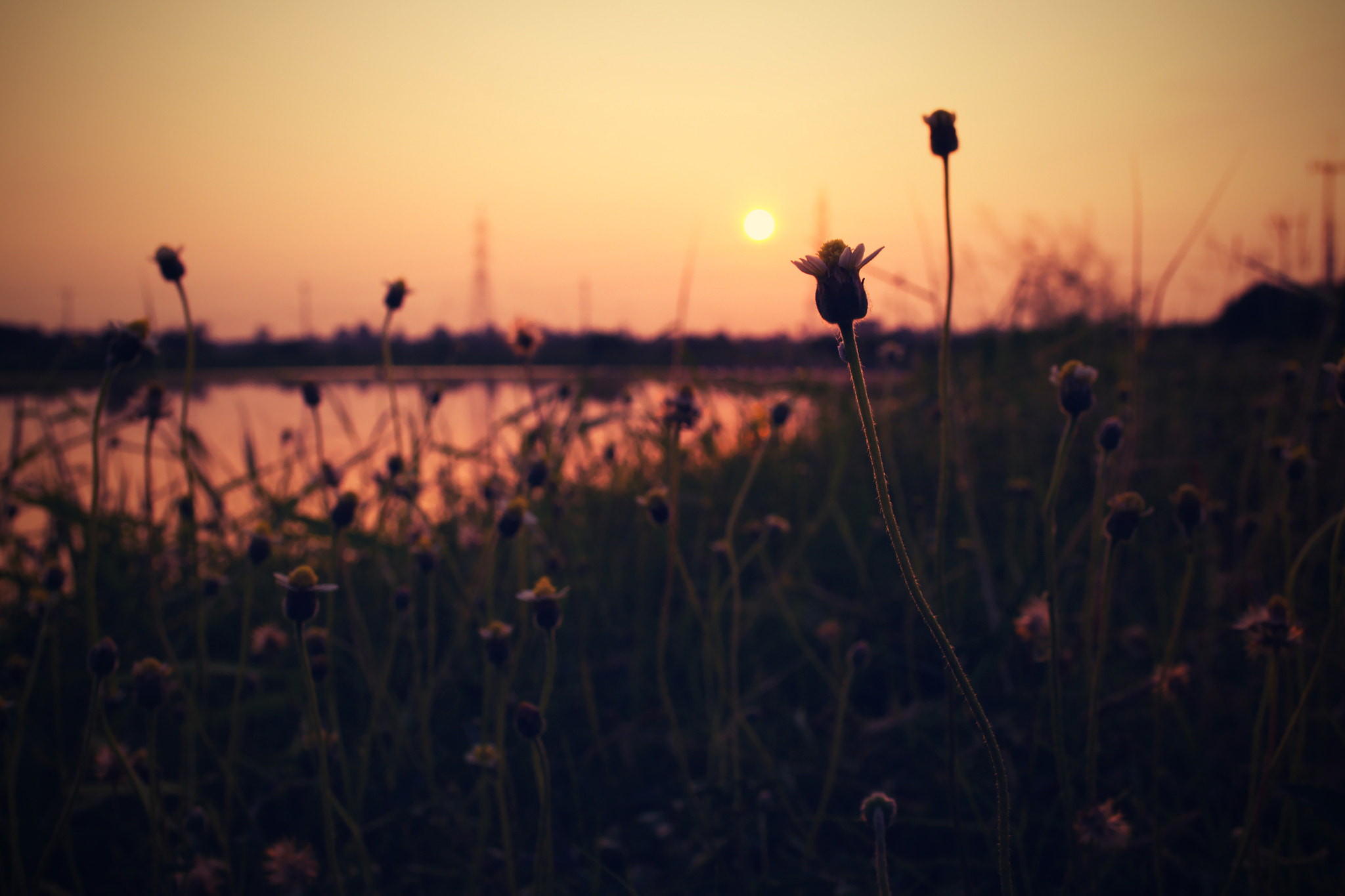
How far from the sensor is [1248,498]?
2.01 m

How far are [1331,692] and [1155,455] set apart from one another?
1.09 meters

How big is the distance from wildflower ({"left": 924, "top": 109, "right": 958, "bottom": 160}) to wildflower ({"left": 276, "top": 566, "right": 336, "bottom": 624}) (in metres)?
0.73

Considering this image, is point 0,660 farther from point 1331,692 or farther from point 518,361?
point 1331,692

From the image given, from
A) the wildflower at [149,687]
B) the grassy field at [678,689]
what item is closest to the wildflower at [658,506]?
the grassy field at [678,689]

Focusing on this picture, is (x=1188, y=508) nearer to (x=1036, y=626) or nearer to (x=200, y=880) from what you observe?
(x=1036, y=626)

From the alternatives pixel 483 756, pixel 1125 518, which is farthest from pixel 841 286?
pixel 483 756

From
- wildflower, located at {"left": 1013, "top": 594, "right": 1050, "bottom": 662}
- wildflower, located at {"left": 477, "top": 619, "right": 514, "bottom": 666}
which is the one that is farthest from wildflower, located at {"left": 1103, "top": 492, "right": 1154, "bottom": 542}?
wildflower, located at {"left": 477, "top": 619, "right": 514, "bottom": 666}

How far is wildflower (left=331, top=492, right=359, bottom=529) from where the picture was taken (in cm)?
99

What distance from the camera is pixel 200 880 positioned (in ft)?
2.85

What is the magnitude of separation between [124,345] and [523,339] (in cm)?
84

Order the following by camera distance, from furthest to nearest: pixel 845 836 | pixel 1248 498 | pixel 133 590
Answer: pixel 1248 498, pixel 133 590, pixel 845 836

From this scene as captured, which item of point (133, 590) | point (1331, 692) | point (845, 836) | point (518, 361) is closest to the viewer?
point (845, 836)

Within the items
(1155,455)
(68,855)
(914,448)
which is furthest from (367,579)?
(1155,455)

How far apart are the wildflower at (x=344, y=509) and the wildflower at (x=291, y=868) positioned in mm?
410
